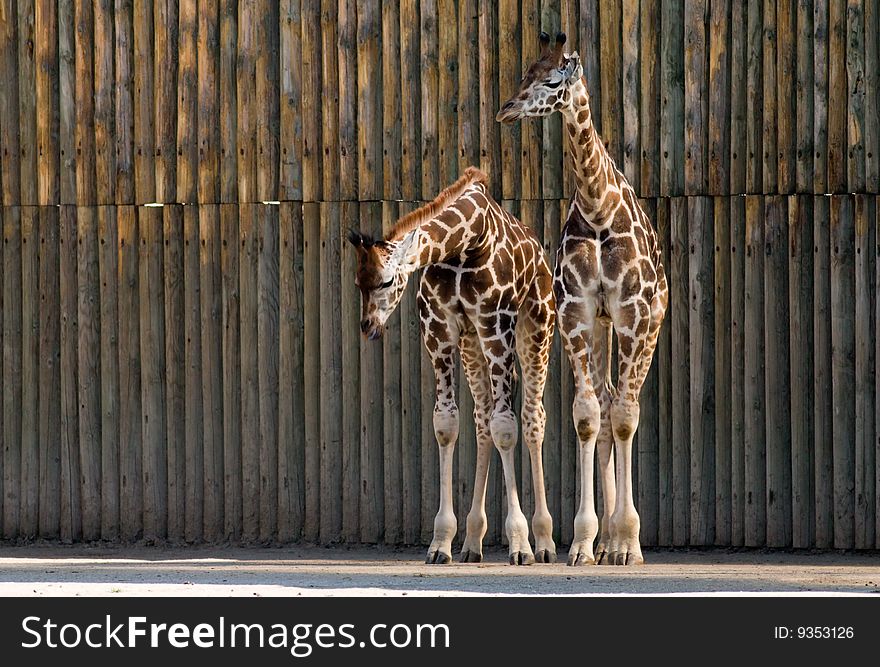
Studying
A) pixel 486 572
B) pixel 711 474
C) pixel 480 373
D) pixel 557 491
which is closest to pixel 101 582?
pixel 486 572

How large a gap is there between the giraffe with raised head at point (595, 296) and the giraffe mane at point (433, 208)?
695mm

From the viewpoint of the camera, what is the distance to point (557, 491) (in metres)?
10.8

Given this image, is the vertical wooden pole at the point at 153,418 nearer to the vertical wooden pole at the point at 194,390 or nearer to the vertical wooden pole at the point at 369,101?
the vertical wooden pole at the point at 194,390

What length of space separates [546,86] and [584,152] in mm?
464

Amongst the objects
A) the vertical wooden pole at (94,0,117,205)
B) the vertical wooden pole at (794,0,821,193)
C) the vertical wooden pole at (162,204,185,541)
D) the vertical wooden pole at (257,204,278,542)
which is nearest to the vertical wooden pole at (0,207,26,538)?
A: the vertical wooden pole at (94,0,117,205)

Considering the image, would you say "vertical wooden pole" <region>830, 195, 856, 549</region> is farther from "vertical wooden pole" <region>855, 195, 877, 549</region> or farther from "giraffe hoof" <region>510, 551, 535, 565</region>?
"giraffe hoof" <region>510, 551, 535, 565</region>

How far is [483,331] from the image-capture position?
9281mm

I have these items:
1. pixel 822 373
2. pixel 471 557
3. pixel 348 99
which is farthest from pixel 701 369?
pixel 348 99

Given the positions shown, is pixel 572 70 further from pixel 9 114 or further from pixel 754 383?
pixel 9 114

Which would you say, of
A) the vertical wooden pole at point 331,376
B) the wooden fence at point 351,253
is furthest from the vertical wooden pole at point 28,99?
the vertical wooden pole at point 331,376

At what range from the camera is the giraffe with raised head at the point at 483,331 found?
9.13 meters

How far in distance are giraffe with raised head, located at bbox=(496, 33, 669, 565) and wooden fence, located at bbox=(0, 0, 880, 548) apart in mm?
1693

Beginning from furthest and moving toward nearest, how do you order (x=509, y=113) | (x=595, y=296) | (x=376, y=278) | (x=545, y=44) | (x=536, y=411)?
(x=536, y=411) → (x=595, y=296) → (x=545, y=44) → (x=509, y=113) → (x=376, y=278)

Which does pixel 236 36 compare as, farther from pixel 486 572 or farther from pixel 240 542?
pixel 486 572
